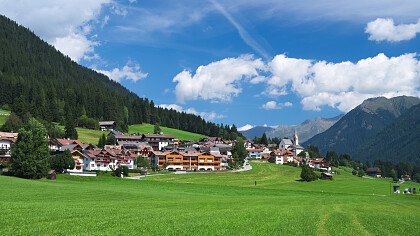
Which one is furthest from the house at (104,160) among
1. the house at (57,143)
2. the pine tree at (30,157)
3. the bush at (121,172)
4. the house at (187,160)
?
the pine tree at (30,157)

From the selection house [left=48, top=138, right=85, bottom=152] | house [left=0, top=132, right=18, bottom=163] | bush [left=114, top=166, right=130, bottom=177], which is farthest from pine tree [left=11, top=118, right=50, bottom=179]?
house [left=48, top=138, right=85, bottom=152]

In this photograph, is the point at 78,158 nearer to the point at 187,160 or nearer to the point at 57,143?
the point at 57,143

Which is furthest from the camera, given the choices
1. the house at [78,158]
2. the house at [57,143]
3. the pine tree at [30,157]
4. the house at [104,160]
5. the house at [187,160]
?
the house at [187,160]

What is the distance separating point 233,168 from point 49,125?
3116 inches

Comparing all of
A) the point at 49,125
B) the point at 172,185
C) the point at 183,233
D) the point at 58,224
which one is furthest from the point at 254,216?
the point at 49,125

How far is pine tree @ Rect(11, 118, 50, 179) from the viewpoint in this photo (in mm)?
93812

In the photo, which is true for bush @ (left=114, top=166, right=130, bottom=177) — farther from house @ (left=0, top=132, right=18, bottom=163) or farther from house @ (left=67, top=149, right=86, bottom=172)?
house @ (left=0, top=132, right=18, bottom=163)

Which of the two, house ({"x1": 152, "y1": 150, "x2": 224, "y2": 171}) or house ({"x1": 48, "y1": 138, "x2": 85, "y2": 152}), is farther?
house ({"x1": 152, "y1": 150, "x2": 224, "y2": 171})

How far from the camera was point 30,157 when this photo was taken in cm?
9362

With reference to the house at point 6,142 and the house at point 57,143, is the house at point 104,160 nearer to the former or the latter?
the house at point 57,143

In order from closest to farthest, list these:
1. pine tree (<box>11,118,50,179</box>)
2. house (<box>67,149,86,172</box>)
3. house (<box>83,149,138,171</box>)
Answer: pine tree (<box>11,118,50,179</box>), house (<box>67,149,86,172</box>), house (<box>83,149,138,171</box>)

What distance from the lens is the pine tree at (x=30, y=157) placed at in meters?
93.8

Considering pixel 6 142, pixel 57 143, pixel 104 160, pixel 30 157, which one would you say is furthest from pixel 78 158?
pixel 30 157

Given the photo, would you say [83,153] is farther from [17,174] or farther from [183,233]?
[183,233]
